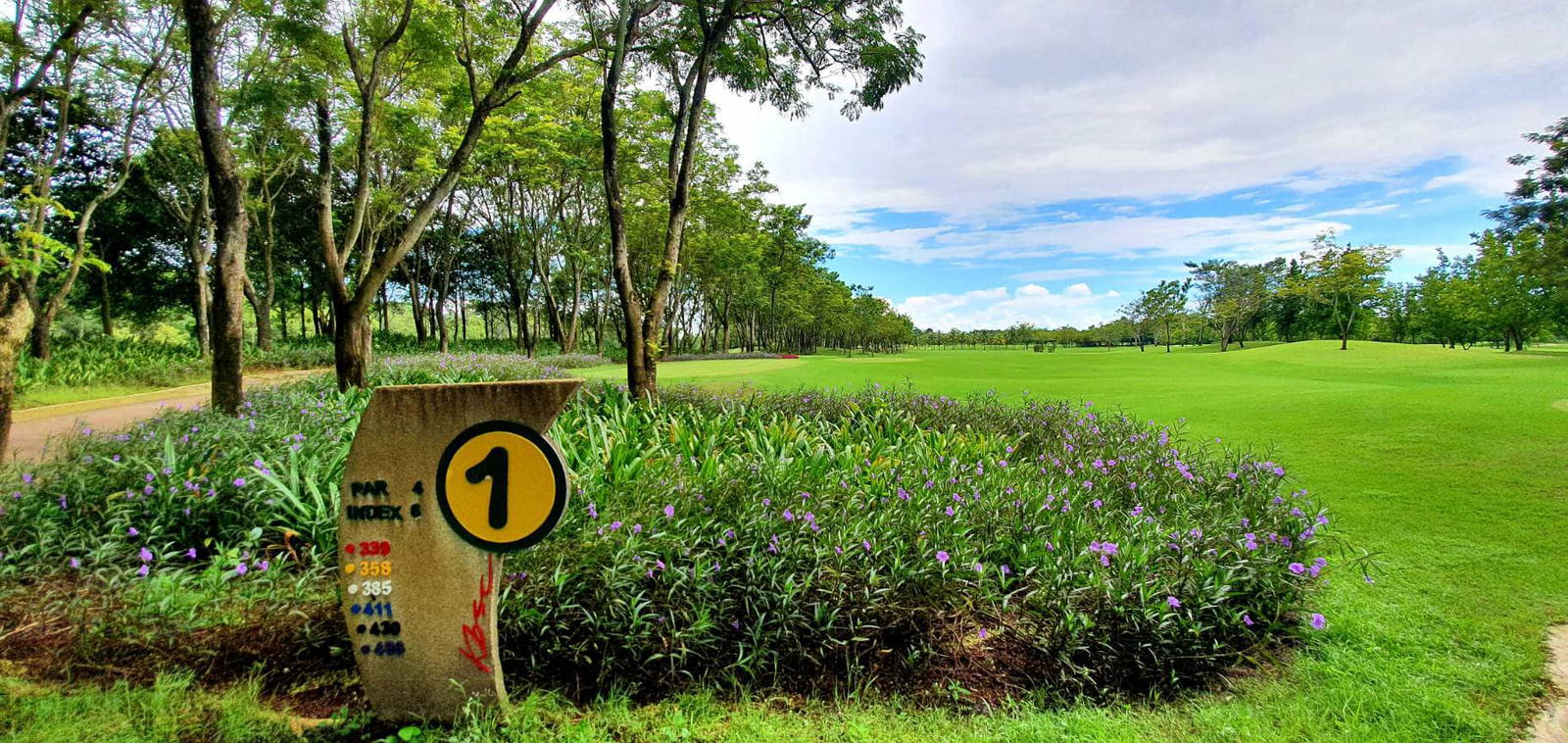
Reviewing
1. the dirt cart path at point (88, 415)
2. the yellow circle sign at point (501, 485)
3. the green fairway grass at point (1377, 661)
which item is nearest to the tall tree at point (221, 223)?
the dirt cart path at point (88, 415)

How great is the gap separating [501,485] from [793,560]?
1.41 meters

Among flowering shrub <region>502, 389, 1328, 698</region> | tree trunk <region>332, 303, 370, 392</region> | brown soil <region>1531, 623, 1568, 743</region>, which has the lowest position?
brown soil <region>1531, 623, 1568, 743</region>

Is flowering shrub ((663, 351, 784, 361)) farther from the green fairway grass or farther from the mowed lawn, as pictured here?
the green fairway grass

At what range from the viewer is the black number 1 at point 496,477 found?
6.79 feet

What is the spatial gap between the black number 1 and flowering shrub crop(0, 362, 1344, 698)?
0.57 meters

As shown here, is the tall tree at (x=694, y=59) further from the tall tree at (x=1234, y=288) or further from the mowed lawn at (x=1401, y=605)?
the tall tree at (x=1234, y=288)

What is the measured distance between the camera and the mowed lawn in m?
2.25

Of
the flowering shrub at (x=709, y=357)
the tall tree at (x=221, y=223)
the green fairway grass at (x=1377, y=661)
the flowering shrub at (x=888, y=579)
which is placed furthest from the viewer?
the flowering shrub at (x=709, y=357)

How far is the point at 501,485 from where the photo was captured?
2084 millimetres

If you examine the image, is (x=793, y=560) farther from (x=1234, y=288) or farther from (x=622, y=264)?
(x=1234, y=288)

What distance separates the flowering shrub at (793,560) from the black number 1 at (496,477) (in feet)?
1.85

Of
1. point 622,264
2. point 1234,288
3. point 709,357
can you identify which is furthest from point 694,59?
point 1234,288

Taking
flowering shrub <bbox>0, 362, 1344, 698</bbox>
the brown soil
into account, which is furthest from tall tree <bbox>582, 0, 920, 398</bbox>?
the brown soil

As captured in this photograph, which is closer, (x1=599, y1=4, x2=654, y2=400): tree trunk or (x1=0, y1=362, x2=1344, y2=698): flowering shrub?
(x1=0, y1=362, x2=1344, y2=698): flowering shrub
